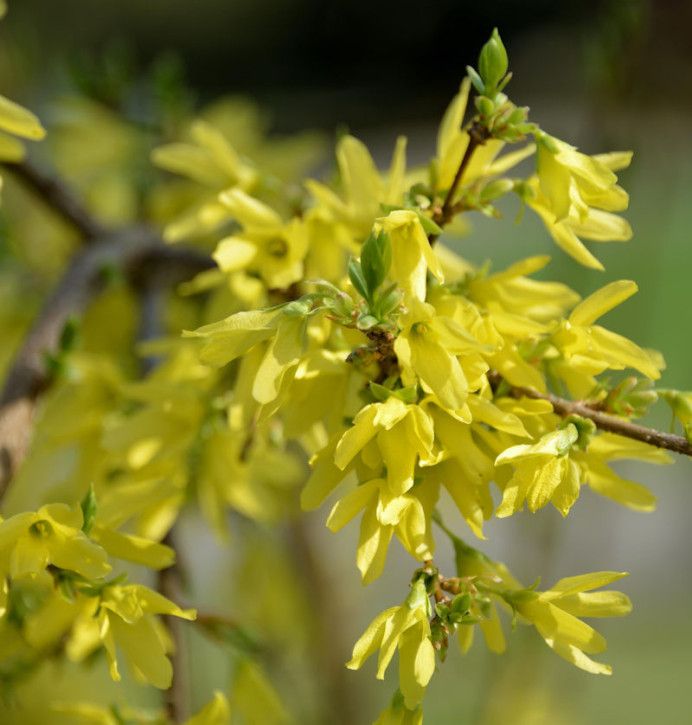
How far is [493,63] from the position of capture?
1.70 ft

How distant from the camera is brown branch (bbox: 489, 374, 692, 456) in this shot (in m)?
0.48

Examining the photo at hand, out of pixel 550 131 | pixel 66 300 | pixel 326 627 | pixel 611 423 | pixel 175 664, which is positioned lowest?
pixel 326 627

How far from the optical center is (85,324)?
38.3 inches

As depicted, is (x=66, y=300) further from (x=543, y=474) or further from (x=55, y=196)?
(x=543, y=474)

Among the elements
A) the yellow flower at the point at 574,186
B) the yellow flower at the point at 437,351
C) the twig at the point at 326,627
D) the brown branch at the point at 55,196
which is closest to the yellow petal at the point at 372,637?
the yellow flower at the point at 437,351

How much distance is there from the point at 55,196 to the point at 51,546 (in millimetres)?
537

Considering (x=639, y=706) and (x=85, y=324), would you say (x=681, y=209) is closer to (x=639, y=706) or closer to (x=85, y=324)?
(x=639, y=706)

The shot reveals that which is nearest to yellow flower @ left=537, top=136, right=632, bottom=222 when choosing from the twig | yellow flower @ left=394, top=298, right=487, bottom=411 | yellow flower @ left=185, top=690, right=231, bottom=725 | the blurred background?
yellow flower @ left=394, top=298, right=487, bottom=411

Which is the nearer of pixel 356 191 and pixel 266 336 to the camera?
pixel 266 336

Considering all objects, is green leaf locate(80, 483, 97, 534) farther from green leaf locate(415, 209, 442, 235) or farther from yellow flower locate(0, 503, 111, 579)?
green leaf locate(415, 209, 442, 235)

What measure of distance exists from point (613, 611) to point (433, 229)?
21 centimetres

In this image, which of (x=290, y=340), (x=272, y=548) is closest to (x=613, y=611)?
(x=290, y=340)

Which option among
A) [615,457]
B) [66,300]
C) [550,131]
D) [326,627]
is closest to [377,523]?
[615,457]

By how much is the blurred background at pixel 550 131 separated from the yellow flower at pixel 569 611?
1.49 feet
